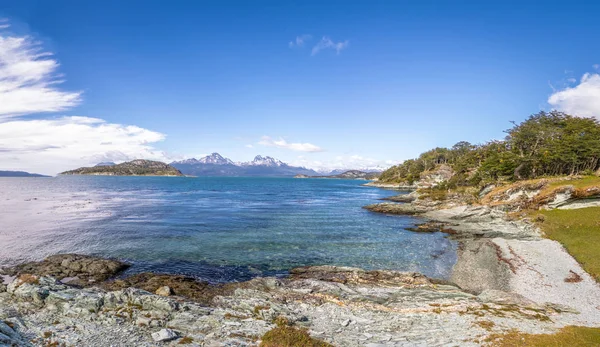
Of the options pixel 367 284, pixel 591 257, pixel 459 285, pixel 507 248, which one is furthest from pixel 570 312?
pixel 507 248

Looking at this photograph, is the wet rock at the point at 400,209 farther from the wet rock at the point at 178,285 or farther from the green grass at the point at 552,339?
the green grass at the point at 552,339

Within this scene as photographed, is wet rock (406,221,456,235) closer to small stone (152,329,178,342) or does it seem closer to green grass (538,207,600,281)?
green grass (538,207,600,281)

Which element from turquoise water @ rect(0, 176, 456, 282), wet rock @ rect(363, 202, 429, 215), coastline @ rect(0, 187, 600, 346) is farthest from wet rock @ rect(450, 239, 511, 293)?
wet rock @ rect(363, 202, 429, 215)

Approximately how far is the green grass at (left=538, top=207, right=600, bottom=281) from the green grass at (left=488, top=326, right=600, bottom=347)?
1580 cm

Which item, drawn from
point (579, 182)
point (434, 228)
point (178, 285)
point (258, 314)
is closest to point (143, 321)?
point (258, 314)

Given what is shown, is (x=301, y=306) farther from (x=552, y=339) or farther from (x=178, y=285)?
(x=552, y=339)

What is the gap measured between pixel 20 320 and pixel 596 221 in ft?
200

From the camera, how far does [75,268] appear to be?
98.5 ft

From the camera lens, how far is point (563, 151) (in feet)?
236

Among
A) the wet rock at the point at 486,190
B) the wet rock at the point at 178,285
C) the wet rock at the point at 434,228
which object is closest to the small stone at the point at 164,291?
the wet rock at the point at 178,285

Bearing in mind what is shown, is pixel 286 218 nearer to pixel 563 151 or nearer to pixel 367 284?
pixel 367 284

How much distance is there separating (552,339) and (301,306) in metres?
14.0

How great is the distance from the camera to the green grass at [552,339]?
14421 mm

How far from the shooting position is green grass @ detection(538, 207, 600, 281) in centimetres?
3100
